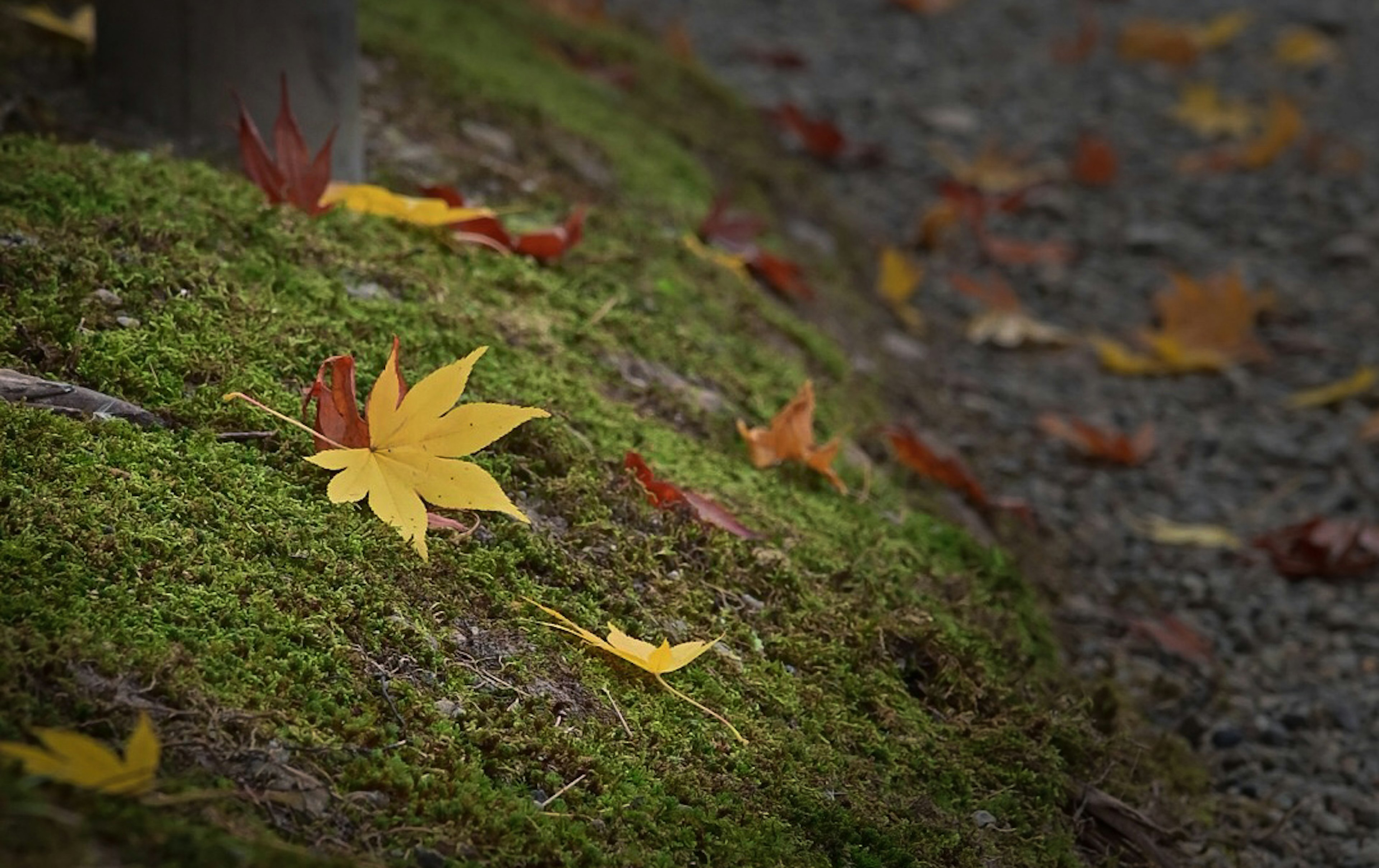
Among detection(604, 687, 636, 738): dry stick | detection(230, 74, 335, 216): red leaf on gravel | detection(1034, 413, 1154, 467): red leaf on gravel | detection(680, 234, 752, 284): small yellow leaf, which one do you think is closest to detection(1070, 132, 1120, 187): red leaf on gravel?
detection(1034, 413, 1154, 467): red leaf on gravel

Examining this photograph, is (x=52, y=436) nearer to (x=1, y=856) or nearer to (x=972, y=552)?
(x=1, y=856)

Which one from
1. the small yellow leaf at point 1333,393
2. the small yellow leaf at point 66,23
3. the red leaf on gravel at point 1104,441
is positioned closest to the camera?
the small yellow leaf at point 66,23

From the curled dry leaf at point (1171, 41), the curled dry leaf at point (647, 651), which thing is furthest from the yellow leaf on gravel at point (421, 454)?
the curled dry leaf at point (1171, 41)

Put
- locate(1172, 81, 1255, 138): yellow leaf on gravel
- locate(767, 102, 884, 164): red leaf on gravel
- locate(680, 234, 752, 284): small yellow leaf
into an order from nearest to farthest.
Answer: locate(680, 234, 752, 284): small yellow leaf
locate(767, 102, 884, 164): red leaf on gravel
locate(1172, 81, 1255, 138): yellow leaf on gravel

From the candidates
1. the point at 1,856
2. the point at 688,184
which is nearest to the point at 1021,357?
the point at 688,184

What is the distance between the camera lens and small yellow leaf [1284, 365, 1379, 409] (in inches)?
146

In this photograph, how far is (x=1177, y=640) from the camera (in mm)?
2602

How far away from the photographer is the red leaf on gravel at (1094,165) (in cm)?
502

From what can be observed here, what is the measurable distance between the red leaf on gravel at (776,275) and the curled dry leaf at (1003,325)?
103 cm

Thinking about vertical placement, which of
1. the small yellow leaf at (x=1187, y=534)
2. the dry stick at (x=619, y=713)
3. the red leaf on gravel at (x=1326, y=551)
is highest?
the dry stick at (x=619, y=713)

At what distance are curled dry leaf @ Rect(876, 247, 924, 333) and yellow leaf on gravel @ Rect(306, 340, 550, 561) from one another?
2.53 m

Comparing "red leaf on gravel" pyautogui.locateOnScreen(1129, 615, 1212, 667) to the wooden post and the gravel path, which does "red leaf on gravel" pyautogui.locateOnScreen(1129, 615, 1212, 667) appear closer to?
the gravel path

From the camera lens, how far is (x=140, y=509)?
1473mm

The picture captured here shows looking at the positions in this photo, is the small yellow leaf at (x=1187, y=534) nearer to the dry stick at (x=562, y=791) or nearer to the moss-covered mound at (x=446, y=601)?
the moss-covered mound at (x=446, y=601)
